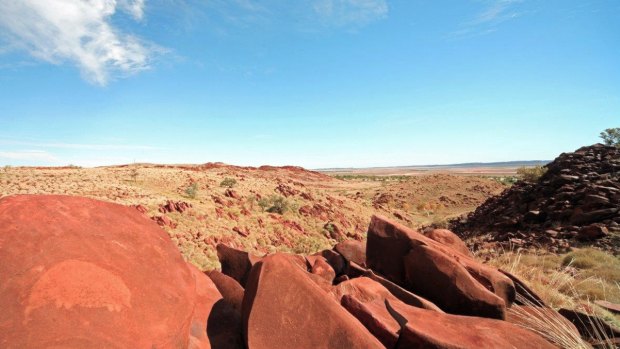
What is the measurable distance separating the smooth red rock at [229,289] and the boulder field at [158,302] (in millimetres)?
17

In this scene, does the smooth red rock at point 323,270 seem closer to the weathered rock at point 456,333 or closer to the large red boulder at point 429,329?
the large red boulder at point 429,329

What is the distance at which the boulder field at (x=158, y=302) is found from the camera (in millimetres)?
2305

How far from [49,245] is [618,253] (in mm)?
14661

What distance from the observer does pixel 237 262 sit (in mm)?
5223

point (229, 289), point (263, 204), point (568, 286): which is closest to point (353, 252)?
point (229, 289)

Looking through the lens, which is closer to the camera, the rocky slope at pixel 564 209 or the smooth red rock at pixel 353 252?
the smooth red rock at pixel 353 252

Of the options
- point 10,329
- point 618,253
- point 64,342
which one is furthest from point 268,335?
point 618,253

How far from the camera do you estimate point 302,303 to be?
9.82ft

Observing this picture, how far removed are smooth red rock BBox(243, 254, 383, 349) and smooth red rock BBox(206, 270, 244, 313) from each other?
0.71 meters

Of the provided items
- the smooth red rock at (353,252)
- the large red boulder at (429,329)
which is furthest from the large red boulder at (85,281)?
the smooth red rock at (353,252)

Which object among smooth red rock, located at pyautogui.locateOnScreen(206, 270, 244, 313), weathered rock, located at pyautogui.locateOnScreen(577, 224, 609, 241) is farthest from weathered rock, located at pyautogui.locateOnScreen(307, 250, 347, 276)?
weathered rock, located at pyautogui.locateOnScreen(577, 224, 609, 241)

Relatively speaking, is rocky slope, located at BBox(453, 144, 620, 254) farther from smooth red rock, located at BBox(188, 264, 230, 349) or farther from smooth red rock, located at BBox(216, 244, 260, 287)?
smooth red rock, located at BBox(188, 264, 230, 349)

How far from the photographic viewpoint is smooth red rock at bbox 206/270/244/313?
3.78m

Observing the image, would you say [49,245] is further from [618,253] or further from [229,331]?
[618,253]
